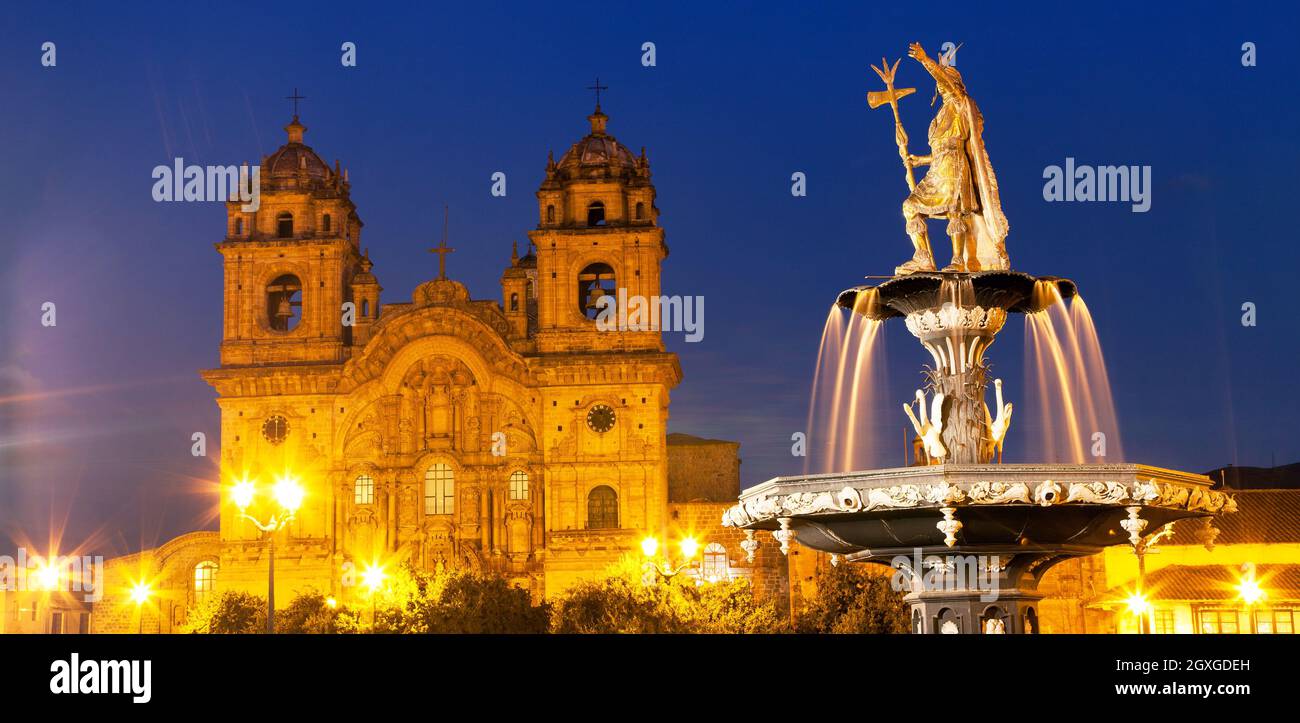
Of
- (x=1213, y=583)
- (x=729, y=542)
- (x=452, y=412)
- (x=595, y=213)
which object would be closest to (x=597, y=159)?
(x=595, y=213)

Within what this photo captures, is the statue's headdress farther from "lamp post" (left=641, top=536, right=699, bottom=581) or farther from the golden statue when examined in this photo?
"lamp post" (left=641, top=536, right=699, bottom=581)

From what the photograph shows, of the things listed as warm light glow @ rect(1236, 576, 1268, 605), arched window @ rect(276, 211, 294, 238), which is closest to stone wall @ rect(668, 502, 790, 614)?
warm light glow @ rect(1236, 576, 1268, 605)

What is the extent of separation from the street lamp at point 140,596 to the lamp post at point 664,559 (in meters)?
17.8

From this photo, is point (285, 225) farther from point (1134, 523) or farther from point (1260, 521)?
point (1134, 523)

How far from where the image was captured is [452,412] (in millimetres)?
60688

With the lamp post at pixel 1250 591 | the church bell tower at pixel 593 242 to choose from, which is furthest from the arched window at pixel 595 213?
the lamp post at pixel 1250 591

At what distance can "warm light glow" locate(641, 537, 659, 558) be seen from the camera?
2116 inches

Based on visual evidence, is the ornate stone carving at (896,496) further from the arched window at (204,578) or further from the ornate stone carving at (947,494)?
the arched window at (204,578)

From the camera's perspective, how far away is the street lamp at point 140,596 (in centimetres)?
5990

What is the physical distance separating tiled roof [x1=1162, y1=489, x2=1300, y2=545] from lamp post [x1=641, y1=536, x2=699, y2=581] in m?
15.9
